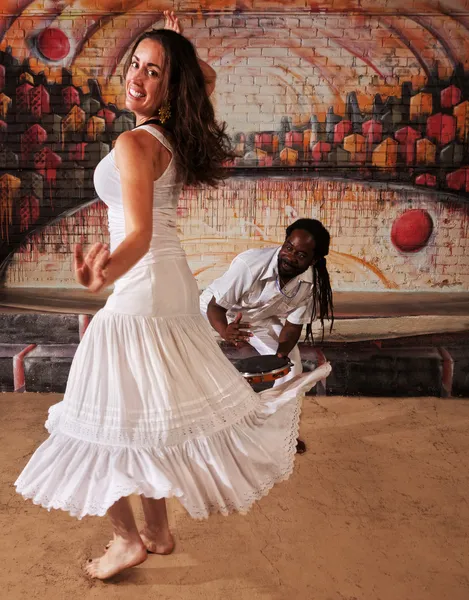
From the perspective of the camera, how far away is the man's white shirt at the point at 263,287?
3.21 meters

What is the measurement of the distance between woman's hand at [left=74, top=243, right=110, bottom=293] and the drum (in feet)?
4.67

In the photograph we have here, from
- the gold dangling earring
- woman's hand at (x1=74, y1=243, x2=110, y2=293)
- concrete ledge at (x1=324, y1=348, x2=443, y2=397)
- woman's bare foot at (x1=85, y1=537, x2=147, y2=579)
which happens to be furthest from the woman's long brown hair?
concrete ledge at (x1=324, y1=348, x2=443, y2=397)

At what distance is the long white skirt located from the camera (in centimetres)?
169

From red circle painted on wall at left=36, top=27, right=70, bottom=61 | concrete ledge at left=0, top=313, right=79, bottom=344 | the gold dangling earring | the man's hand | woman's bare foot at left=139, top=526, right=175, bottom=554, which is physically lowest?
woman's bare foot at left=139, top=526, right=175, bottom=554

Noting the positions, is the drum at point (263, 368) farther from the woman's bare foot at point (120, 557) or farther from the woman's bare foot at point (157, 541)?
the woman's bare foot at point (120, 557)

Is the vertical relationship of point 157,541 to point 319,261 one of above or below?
below

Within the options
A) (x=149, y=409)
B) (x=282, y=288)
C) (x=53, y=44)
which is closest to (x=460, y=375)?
(x=282, y=288)

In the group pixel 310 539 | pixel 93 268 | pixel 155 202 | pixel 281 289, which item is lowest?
pixel 310 539

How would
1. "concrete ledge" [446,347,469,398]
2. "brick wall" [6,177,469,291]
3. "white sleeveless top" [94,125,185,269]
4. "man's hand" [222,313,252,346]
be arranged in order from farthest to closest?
"brick wall" [6,177,469,291], "concrete ledge" [446,347,469,398], "man's hand" [222,313,252,346], "white sleeveless top" [94,125,185,269]

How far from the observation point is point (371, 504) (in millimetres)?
2615

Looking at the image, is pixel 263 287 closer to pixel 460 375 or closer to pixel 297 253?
pixel 297 253

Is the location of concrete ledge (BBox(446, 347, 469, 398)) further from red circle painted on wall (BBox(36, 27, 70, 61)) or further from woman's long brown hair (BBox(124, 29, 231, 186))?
red circle painted on wall (BBox(36, 27, 70, 61))

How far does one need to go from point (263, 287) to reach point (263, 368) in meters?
0.59

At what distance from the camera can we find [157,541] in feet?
6.97
